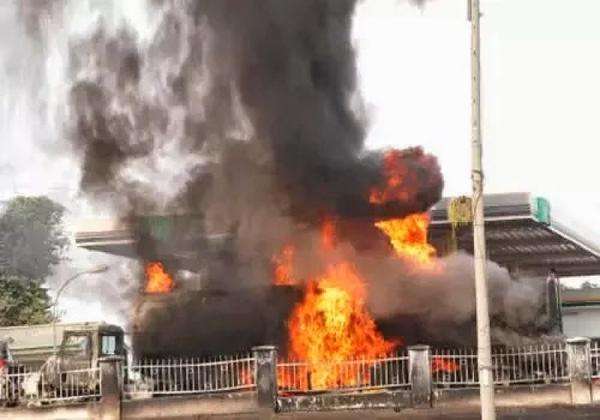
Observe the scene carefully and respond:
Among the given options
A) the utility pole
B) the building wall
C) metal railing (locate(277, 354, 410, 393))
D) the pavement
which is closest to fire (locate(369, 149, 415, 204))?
metal railing (locate(277, 354, 410, 393))

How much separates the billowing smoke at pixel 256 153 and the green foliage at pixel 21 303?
84.4 feet

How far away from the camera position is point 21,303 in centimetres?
5203

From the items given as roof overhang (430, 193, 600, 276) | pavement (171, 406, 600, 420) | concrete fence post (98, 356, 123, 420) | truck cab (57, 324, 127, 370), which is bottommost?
pavement (171, 406, 600, 420)

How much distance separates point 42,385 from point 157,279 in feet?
25.8

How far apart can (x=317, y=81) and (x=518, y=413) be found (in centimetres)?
1171

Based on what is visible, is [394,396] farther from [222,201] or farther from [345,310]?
[222,201]

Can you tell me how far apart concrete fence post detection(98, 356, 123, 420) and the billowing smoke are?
192 inches

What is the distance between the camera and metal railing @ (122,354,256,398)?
866 inches

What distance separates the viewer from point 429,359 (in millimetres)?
20906

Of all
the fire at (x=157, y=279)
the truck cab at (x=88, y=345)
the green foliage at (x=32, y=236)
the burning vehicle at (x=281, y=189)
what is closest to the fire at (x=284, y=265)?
the burning vehicle at (x=281, y=189)

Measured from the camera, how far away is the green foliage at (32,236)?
55.7 m

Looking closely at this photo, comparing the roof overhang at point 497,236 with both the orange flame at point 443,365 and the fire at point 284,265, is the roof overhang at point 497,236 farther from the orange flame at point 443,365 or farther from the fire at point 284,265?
the orange flame at point 443,365

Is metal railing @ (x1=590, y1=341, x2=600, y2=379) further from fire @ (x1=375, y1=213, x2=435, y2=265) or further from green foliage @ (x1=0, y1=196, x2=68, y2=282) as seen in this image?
green foliage @ (x1=0, y1=196, x2=68, y2=282)

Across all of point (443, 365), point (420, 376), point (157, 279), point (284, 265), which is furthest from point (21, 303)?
point (420, 376)
